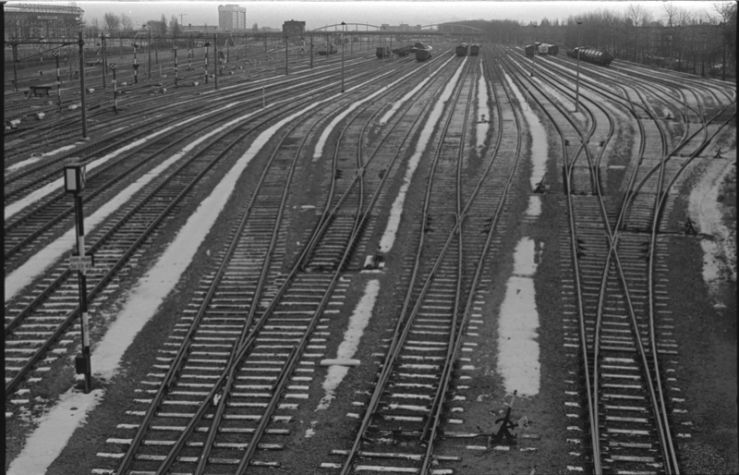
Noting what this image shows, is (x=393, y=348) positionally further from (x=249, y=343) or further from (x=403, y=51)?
(x=403, y=51)

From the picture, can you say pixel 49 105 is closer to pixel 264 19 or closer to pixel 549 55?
pixel 549 55

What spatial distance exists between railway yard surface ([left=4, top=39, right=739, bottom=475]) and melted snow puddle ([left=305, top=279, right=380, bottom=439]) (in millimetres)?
43

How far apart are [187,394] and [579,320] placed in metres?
5.50

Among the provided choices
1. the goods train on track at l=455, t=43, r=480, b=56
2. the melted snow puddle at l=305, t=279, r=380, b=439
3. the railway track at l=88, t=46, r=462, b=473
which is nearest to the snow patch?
the melted snow puddle at l=305, t=279, r=380, b=439

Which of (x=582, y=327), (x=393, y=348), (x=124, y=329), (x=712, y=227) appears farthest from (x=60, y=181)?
(x=712, y=227)

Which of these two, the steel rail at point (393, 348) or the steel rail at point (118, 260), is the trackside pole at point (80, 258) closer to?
the steel rail at point (118, 260)

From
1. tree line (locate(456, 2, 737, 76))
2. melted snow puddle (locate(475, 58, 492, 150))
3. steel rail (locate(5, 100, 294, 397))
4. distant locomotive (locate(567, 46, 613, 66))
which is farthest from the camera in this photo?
distant locomotive (locate(567, 46, 613, 66))

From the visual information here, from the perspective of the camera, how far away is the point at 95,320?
43.5 ft

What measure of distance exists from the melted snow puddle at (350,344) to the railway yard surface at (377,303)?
43 millimetres

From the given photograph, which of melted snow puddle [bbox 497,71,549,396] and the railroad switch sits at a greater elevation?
melted snow puddle [bbox 497,71,549,396]

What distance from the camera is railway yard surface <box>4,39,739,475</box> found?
9.74m

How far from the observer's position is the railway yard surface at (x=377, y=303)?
32.0 feet

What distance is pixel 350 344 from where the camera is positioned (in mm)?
12344

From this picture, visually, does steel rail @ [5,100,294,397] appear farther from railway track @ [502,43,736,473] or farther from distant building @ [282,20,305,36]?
distant building @ [282,20,305,36]
